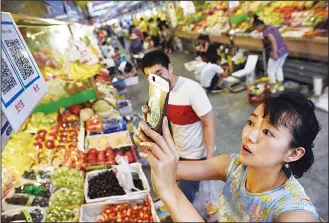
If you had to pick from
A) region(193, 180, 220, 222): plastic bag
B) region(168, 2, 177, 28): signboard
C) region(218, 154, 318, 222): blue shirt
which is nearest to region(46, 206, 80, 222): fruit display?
region(193, 180, 220, 222): plastic bag

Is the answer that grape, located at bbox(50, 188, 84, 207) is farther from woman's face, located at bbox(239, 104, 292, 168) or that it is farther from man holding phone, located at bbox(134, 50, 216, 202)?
woman's face, located at bbox(239, 104, 292, 168)

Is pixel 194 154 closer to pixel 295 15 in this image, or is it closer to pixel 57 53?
pixel 57 53

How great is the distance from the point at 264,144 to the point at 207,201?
2.28m

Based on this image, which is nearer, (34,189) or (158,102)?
(158,102)

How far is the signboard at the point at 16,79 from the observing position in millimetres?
824

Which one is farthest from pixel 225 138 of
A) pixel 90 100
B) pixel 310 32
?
pixel 310 32

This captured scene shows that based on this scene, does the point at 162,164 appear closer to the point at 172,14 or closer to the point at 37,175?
the point at 37,175

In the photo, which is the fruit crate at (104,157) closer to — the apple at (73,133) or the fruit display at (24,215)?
the apple at (73,133)

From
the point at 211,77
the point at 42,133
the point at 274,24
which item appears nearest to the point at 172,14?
the point at 274,24

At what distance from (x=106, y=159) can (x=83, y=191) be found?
76 cm

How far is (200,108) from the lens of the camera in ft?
8.81

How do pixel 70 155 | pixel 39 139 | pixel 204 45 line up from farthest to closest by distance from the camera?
pixel 204 45, pixel 39 139, pixel 70 155

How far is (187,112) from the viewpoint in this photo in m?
2.76

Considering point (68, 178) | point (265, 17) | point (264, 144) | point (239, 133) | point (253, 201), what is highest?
point (264, 144)
